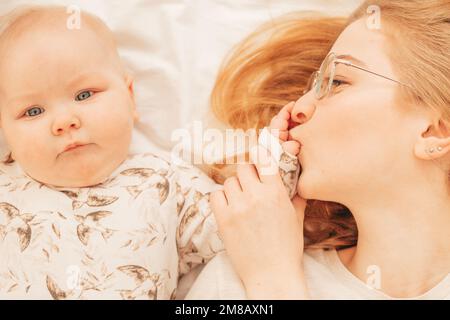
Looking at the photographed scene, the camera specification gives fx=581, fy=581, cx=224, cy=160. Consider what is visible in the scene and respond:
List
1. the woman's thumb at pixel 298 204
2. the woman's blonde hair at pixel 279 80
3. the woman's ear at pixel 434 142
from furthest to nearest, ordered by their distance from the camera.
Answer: the woman's blonde hair at pixel 279 80 < the woman's thumb at pixel 298 204 < the woman's ear at pixel 434 142

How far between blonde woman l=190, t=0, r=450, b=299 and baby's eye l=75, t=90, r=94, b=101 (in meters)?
0.40

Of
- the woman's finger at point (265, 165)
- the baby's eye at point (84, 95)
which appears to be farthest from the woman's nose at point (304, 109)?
the baby's eye at point (84, 95)

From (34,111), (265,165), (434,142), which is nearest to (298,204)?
(265,165)

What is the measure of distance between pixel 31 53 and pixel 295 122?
656 mm

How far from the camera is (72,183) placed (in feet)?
4.67

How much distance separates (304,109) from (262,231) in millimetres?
307

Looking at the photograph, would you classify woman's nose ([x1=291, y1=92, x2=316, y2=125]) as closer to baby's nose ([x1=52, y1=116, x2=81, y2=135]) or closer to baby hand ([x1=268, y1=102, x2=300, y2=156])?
baby hand ([x1=268, y1=102, x2=300, y2=156])

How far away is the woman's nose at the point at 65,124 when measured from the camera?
4.42ft

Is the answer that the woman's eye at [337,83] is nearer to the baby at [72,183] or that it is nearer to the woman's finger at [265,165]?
the woman's finger at [265,165]

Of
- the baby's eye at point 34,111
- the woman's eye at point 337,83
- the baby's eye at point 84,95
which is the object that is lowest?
the baby's eye at point 34,111

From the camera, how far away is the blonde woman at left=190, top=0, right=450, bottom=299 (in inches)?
50.7

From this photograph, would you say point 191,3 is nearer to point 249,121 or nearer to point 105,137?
point 249,121
